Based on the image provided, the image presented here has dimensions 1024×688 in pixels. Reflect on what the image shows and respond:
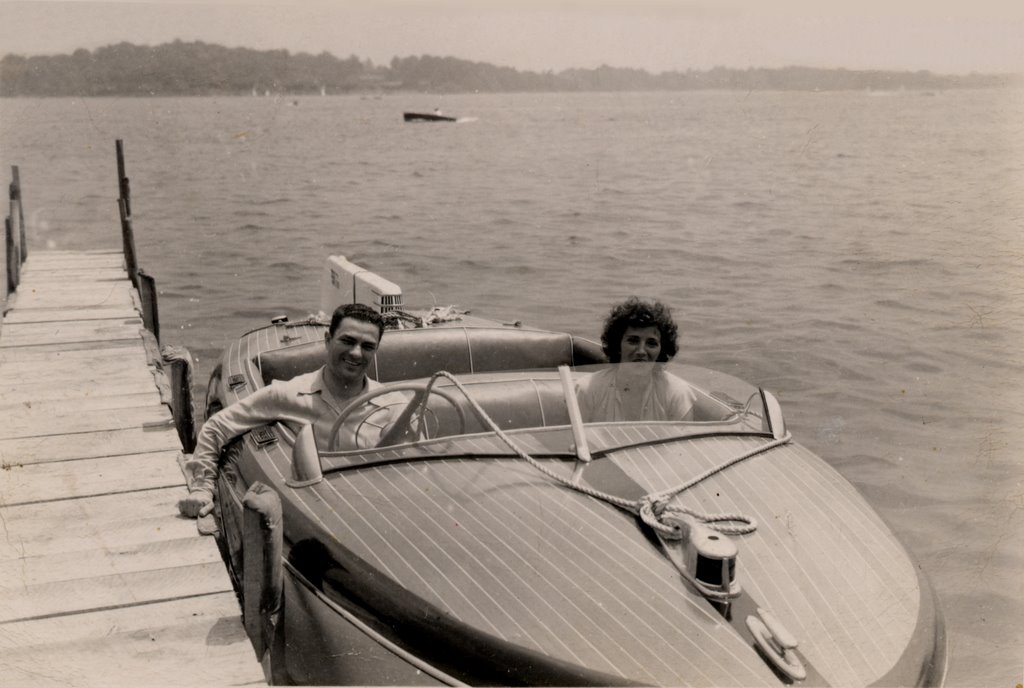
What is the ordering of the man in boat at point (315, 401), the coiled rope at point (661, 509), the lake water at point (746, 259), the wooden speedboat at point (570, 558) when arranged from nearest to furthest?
the wooden speedboat at point (570, 558) → the coiled rope at point (661, 509) → the man in boat at point (315, 401) → the lake water at point (746, 259)

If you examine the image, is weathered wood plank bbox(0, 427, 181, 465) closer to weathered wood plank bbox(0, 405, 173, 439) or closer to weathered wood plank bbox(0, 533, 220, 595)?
weathered wood plank bbox(0, 405, 173, 439)

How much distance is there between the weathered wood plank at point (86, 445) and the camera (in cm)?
524

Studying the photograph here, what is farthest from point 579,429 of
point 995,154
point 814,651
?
point 995,154

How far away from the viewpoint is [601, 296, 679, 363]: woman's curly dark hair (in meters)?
4.68

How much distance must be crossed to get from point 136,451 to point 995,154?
2920 centimetres

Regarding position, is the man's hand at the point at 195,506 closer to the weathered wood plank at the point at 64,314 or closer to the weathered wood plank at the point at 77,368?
the weathered wood plank at the point at 77,368

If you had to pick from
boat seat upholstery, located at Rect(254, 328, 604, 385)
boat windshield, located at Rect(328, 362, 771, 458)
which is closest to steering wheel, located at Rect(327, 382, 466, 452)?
boat windshield, located at Rect(328, 362, 771, 458)

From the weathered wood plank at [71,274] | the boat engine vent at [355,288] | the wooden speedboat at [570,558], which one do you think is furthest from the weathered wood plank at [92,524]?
the weathered wood plank at [71,274]

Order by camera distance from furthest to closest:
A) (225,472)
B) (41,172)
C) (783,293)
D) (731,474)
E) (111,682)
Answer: (41,172) < (783,293) < (225,472) < (731,474) < (111,682)

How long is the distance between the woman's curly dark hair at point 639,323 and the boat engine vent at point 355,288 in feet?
8.57

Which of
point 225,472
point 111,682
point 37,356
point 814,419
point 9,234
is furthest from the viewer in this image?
point 9,234

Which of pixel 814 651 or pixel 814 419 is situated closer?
pixel 814 651

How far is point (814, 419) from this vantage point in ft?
30.2

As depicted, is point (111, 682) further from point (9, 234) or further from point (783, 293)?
point (783, 293)
